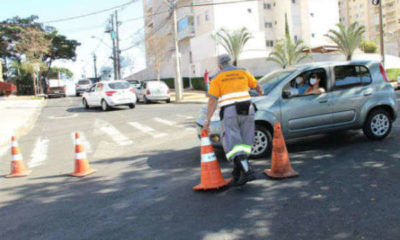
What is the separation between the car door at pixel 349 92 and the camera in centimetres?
703

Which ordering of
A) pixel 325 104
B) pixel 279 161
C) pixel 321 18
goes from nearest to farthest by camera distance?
pixel 279 161 → pixel 325 104 → pixel 321 18

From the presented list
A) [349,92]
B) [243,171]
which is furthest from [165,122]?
[243,171]

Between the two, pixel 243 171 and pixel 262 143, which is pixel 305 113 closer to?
pixel 262 143

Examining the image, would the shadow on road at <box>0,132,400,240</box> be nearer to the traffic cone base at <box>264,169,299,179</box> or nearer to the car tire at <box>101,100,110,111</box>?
the traffic cone base at <box>264,169,299,179</box>

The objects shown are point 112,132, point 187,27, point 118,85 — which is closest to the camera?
point 112,132

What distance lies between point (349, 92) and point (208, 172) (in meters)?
3.68

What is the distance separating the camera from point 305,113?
269 inches

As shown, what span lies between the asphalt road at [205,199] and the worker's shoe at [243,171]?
5.9 inches

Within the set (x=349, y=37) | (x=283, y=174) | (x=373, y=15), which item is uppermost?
(x=373, y=15)

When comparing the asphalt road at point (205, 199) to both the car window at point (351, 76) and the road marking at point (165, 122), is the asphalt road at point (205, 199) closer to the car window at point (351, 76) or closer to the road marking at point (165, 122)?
the car window at point (351, 76)

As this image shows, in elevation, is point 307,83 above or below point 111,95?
below

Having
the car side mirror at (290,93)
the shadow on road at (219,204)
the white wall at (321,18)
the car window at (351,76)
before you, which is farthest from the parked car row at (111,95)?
the white wall at (321,18)

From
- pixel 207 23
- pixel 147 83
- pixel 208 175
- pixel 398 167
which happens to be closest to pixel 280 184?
pixel 208 175

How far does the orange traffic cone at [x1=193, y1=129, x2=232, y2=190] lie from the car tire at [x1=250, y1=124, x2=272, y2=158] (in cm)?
161
